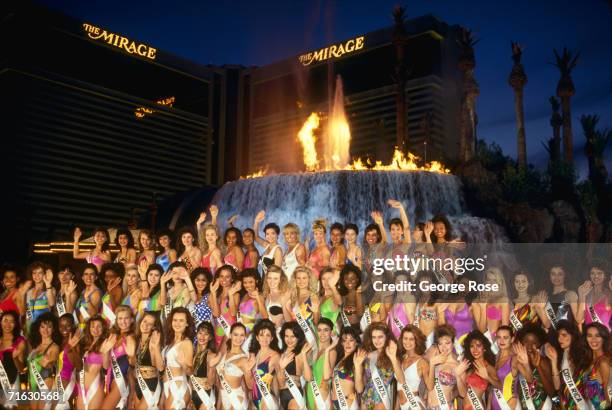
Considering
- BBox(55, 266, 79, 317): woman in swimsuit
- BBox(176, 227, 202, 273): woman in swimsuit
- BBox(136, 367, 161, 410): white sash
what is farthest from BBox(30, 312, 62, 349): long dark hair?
BBox(176, 227, 202, 273): woman in swimsuit

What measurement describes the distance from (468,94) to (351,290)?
970 inches

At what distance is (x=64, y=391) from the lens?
752 centimetres

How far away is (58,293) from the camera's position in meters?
8.50

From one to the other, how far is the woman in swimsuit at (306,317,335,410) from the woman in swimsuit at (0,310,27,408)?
149 inches

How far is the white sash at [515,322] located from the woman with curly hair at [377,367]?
1440 millimetres

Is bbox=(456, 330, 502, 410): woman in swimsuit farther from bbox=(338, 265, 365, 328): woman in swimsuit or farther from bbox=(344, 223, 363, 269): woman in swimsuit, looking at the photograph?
bbox=(344, 223, 363, 269): woman in swimsuit

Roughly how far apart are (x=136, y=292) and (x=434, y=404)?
157 inches

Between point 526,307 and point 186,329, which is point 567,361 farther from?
point 186,329

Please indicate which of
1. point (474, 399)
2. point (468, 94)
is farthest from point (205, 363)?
point (468, 94)

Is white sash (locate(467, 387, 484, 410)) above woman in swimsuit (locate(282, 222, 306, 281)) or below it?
below

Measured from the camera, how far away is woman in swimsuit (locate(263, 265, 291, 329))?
24.1 feet

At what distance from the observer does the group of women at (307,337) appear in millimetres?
6730

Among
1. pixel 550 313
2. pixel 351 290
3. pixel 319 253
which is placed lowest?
pixel 550 313

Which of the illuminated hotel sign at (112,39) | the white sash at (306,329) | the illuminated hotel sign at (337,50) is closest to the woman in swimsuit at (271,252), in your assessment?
the white sash at (306,329)
